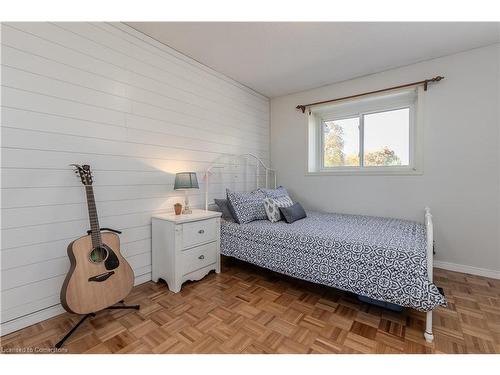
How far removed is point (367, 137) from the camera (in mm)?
3332

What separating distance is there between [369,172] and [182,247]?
8.38 feet

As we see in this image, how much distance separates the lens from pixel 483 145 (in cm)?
247

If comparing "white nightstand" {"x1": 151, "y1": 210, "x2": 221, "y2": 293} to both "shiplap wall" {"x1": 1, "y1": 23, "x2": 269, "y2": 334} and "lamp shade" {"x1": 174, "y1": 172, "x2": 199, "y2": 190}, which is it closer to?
"shiplap wall" {"x1": 1, "y1": 23, "x2": 269, "y2": 334}

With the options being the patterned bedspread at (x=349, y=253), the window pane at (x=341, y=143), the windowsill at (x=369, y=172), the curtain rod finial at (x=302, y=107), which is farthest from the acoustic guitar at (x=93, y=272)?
the window pane at (x=341, y=143)

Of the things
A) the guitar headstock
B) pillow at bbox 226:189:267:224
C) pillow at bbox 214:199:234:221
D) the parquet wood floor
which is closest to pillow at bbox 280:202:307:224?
pillow at bbox 226:189:267:224

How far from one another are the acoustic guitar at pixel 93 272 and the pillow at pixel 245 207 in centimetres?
121

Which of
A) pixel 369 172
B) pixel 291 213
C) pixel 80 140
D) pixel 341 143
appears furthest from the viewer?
pixel 341 143

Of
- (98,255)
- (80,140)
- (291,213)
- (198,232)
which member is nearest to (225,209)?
(198,232)

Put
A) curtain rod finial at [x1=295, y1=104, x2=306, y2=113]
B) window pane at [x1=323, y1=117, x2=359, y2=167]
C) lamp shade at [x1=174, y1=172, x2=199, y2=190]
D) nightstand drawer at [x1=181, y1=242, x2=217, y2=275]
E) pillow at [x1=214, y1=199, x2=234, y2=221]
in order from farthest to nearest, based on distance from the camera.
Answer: curtain rod finial at [x1=295, y1=104, x2=306, y2=113] < window pane at [x1=323, y1=117, x2=359, y2=167] < pillow at [x1=214, y1=199, x2=234, y2=221] < lamp shade at [x1=174, y1=172, x2=199, y2=190] < nightstand drawer at [x1=181, y1=242, x2=217, y2=275]

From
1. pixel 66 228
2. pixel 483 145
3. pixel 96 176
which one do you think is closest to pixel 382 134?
pixel 483 145

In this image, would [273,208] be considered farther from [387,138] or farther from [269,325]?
[387,138]

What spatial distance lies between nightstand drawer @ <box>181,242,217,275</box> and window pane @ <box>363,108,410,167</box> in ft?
8.05

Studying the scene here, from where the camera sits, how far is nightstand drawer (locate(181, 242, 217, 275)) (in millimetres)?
2232

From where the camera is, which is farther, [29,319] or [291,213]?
[291,213]
